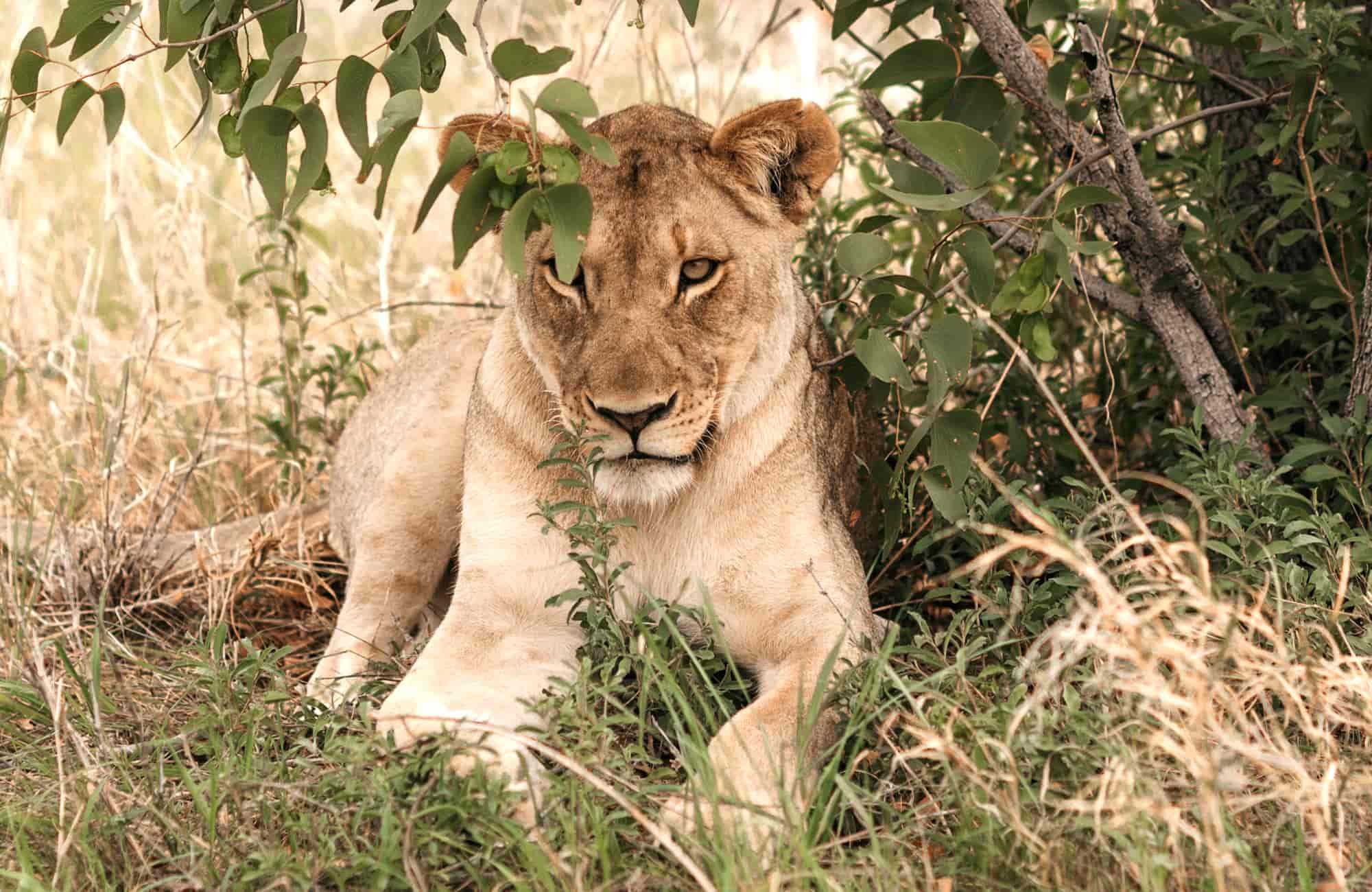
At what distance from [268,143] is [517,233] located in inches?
19.0

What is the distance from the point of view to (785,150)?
282 centimetres

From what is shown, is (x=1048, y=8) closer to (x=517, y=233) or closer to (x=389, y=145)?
(x=517, y=233)

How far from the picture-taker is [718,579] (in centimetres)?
A: 280

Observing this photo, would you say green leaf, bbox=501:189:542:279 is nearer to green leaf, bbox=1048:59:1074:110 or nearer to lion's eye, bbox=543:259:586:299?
Answer: lion's eye, bbox=543:259:586:299

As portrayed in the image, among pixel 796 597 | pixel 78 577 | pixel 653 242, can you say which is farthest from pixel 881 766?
pixel 78 577

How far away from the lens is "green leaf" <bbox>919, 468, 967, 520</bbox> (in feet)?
8.87

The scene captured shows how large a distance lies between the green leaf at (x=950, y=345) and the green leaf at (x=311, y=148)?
1103mm

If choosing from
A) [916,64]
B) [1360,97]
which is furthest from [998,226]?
[1360,97]

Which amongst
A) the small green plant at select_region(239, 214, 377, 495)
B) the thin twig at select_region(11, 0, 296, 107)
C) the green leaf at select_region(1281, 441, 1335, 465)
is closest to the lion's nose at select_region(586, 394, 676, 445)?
the thin twig at select_region(11, 0, 296, 107)

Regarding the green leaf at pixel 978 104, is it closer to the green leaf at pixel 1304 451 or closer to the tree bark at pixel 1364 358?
the tree bark at pixel 1364 358

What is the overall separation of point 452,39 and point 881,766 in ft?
4.78

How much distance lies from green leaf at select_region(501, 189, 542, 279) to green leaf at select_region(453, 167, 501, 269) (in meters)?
0.06

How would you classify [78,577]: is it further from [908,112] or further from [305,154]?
[908,112]

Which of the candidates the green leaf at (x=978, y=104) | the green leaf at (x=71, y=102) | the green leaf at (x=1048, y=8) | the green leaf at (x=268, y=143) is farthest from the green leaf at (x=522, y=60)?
the green leaf at (x=978, y=104)
